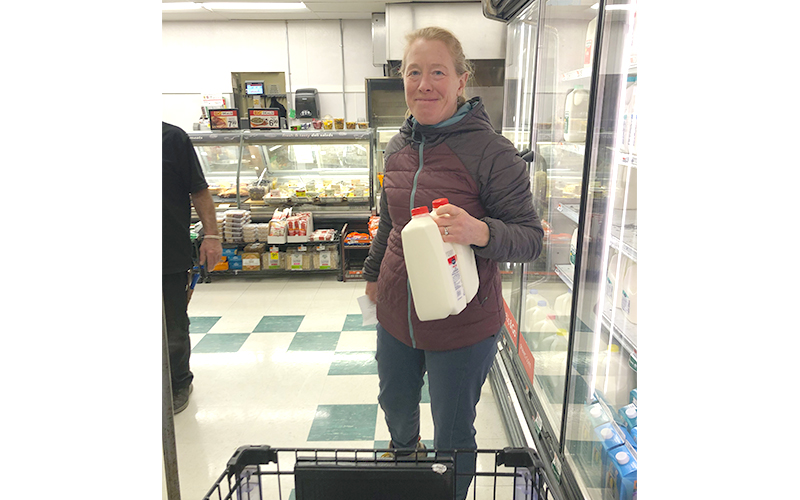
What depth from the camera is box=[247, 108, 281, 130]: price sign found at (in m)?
5.44

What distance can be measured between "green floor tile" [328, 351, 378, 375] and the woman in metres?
1.51

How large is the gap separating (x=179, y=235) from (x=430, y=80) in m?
1.84

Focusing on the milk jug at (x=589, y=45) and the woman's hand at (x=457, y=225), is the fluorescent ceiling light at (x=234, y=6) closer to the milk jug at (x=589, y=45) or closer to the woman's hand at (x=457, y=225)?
the milk jug at (x=589, y=45)

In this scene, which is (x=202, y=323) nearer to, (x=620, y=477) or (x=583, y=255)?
(x=583, y=255)

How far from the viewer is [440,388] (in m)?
1.76

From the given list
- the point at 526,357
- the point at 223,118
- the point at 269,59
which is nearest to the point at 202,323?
the point at 223,118

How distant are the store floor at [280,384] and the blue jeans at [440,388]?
0.69 meters

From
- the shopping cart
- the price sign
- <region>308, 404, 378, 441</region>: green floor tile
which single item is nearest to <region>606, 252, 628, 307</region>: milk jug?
the shopping cart

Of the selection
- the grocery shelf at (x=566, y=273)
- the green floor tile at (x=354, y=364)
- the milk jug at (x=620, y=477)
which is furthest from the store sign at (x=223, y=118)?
the milk jug at (x=620, y=477)

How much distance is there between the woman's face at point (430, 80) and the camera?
1.62 meters
